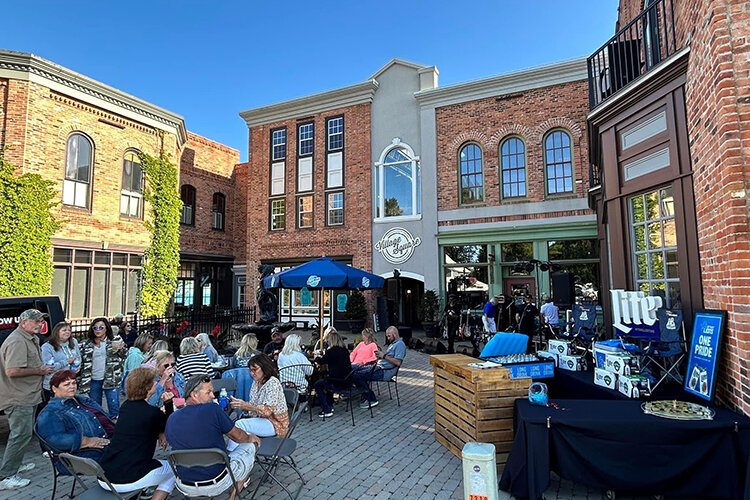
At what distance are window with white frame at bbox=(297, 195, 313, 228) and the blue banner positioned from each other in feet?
51.7

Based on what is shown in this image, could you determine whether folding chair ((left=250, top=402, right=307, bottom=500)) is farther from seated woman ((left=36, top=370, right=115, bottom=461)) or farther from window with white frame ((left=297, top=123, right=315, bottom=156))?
window with white frame ((left=297, top=123, right=315, bottom=156))

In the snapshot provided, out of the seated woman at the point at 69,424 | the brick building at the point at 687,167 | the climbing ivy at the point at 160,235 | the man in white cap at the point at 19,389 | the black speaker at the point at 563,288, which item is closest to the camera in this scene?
the seated woman at the point at 69,424

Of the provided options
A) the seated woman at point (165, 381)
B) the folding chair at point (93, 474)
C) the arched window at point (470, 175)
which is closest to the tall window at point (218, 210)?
the arched window at point (470, 175)

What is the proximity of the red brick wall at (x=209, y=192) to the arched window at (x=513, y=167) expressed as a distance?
1445cm

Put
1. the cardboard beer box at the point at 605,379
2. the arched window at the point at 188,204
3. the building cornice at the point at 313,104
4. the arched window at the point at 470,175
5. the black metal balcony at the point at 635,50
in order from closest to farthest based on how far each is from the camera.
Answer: the cardboard beer box at the point at 605,379, the black metal balcony at the point at 635,50, the arched window at the point at 470,175, the building cornice at the point at 313,104, the arched window at the point at 188,204

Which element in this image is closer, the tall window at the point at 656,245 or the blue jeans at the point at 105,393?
the tall window at the point at 656,245

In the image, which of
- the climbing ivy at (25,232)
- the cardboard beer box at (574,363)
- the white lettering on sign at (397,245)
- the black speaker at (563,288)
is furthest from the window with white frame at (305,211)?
the cardboard beer box at (574,363)

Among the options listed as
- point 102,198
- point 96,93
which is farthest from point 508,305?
point 96,93

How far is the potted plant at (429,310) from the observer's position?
1477cm

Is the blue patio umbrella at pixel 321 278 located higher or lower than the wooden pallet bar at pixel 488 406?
higher

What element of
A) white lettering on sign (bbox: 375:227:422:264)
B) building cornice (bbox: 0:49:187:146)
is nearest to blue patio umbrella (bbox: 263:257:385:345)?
white lettering on sign (bbox: 375:227:422:264)

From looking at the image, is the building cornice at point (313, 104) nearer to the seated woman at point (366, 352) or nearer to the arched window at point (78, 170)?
the arched window at point (78, 170)

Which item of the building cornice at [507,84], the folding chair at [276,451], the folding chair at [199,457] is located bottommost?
the folding chair at [276,451]

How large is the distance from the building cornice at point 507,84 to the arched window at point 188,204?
38.7 feet
